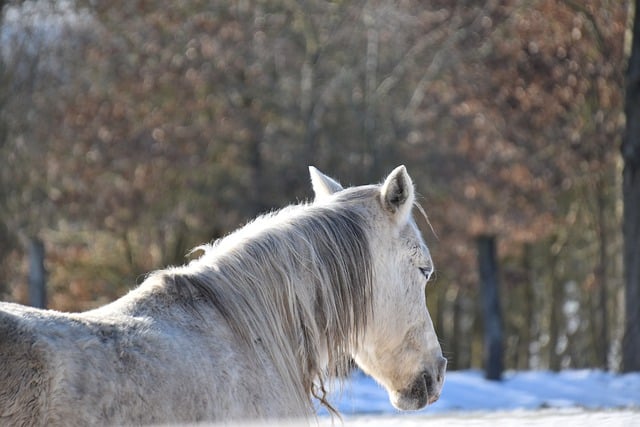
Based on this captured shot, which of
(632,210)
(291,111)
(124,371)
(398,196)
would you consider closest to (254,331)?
(124,371)

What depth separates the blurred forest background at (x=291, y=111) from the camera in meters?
15.6

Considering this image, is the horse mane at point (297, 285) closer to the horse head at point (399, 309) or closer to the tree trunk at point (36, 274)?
the horse head at point (399, 309)

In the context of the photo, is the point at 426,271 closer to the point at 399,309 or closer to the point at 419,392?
the point at 399,309

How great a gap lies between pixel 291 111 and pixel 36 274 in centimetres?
557

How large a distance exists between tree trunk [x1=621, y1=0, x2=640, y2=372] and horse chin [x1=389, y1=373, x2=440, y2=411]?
8463 millimetres

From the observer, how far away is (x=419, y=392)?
4965 millimetres

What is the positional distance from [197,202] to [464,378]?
6.38 m

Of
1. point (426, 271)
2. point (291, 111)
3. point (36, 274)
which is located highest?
point (426, 271)

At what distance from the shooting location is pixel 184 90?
17.2 metres

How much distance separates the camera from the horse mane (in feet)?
13.7

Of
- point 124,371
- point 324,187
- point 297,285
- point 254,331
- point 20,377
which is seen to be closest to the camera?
point 20,377

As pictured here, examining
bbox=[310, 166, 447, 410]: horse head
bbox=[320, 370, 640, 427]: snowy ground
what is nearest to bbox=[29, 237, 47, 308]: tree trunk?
bbox=[320, 370, 640, 427]: snowy ground

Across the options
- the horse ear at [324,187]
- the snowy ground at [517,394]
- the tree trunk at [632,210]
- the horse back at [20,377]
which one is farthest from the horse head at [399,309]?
the tree trunk at [632,210]

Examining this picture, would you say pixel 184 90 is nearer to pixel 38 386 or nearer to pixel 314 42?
pixel 314 42
